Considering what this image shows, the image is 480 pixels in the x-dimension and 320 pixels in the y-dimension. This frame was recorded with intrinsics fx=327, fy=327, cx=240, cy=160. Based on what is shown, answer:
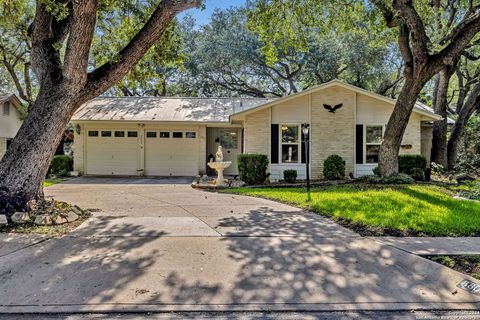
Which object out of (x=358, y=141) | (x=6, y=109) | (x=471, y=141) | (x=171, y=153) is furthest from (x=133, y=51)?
(x=471, y=141)

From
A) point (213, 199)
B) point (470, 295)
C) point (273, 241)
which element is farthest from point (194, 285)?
point (213, 199)

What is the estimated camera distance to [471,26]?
9195mm

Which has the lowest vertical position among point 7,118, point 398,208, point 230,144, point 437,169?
point 398,208

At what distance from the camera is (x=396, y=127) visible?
1091cm

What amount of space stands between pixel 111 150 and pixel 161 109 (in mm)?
3201

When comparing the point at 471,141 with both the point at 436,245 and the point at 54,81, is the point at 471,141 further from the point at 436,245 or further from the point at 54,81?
the point at 54,81

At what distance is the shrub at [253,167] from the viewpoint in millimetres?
12312

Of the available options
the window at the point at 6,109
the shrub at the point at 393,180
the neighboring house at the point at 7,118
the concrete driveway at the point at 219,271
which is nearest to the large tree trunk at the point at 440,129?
the shrub at the point at 393,180

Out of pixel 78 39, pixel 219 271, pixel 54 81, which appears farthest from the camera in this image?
pixel 54 81

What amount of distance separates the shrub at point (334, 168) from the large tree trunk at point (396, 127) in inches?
67.8

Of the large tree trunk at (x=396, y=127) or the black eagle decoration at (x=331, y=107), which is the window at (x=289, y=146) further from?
the large tree trunk at (x=396, y=127)

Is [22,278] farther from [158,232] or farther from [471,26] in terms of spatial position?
[471,26]

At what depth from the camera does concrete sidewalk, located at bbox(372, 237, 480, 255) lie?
4520 mm

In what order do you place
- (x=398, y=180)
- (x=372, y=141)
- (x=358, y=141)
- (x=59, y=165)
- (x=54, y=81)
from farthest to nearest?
(x=59, y=165) < (x=372, y=141) < (x=358, y=141) < (x=398, y=180) < (x=54, y=81)
